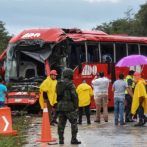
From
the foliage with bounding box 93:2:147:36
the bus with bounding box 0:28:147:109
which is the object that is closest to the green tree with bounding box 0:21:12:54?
the foliage with bounding box 93:2:147:36

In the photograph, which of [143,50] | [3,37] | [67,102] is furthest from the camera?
[3,37]

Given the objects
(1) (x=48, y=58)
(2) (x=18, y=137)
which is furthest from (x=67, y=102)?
(1) (x=48, y=58)

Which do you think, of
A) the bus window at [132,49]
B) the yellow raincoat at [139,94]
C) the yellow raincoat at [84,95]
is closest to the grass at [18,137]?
the yellow raincoat at [84,95]

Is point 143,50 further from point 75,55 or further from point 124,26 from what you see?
point 124,26

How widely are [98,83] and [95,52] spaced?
5.32 meters

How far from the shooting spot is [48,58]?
22609 millimetres

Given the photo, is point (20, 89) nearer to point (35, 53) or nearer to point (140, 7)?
point (35, 53)

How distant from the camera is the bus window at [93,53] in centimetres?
2427

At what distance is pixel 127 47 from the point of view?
1033 inches

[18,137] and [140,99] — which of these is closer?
[18,137]

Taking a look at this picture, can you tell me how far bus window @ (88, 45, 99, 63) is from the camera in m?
24.3

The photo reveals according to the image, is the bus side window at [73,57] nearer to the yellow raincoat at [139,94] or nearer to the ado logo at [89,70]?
the ado logo at [89,70]

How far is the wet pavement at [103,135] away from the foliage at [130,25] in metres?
41.4

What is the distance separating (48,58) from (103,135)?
26.4ft
